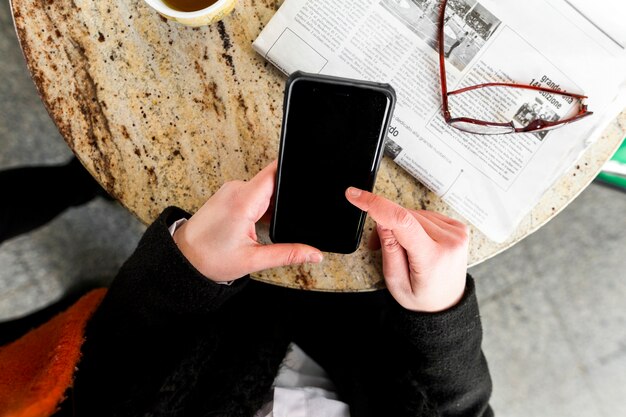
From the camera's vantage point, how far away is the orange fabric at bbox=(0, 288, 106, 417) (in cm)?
57

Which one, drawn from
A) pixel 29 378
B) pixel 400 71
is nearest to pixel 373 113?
pixel 400 71

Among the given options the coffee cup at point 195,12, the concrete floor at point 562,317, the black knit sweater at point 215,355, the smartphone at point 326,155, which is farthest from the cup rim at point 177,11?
the concrete floor at point 562,317

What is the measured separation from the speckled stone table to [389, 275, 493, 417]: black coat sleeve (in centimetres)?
7

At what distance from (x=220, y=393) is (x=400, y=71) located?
0.46 meters

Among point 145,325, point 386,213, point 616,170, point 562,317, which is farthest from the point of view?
point 562,317

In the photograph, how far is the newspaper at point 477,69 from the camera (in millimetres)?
530

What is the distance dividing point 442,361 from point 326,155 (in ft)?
1.04

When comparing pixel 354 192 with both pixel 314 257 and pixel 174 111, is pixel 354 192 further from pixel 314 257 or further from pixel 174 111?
pixel 174 111

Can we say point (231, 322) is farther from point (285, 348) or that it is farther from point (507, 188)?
point (507, 188)

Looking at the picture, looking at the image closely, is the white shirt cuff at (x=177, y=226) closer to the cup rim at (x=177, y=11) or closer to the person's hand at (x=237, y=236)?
the person's hand at (x=237, y=236)

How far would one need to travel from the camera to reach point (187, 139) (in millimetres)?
564

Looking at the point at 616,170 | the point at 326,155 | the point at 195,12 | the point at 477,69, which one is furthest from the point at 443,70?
the point at 616,170

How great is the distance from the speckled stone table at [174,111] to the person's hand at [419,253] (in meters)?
0.03

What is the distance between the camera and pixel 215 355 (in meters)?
0.65
